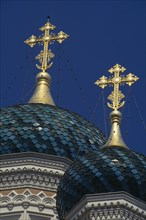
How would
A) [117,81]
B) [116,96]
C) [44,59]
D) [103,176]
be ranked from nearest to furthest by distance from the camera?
[103,176], [116,96], [117,81], [44,59]

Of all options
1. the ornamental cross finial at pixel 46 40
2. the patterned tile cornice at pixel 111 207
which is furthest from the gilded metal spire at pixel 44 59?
the patterned tile cornice at pixel 111 207

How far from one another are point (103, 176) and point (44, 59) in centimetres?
788

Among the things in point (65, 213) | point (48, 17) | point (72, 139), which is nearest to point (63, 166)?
point (72, 139)

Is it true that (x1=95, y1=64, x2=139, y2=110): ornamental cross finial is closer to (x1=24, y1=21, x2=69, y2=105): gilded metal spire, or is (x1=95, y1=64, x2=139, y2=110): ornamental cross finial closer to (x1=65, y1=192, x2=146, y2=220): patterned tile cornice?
(x1=24, y1=21, x2=69, y2=105): gilded metal spire

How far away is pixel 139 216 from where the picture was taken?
28.9m

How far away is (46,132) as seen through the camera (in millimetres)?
33375

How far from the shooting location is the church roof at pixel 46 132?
33.1 meters

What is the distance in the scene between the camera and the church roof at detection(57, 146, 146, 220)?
2925 cm

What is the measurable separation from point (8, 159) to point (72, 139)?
1.60m

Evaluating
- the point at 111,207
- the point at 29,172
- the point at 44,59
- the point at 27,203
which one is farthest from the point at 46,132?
the point at 111,207

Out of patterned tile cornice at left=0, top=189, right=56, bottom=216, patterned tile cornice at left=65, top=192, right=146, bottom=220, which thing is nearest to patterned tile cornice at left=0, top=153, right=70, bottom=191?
patterned tile cornice at left=0, top=189, right=56, bottom=216

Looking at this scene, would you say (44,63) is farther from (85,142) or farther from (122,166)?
(122,166)

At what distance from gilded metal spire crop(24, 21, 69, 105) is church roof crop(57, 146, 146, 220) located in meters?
5.21

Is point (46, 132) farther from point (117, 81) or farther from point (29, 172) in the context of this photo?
point (117, 81)
